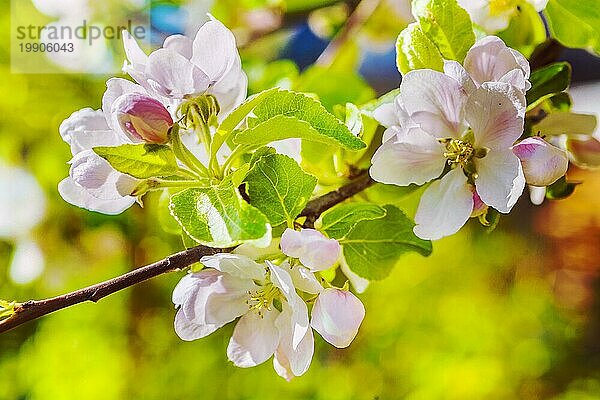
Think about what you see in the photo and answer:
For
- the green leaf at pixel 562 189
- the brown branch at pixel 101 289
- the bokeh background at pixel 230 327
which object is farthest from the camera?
the bokeh background at pixel 230 327

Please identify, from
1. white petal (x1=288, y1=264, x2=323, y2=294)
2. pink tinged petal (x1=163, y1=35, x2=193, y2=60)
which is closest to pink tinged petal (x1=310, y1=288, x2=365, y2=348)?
white petal (x1=288, y1=264, x2=323, y2=294)

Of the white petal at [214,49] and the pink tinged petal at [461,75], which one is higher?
the pink tinged petal at [461,75]

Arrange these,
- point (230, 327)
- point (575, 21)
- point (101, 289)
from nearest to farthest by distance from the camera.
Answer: point (101, 289)
point (575, 21)
point (230, 327)

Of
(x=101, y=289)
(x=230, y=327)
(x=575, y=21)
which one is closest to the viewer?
(x=101, y=289)

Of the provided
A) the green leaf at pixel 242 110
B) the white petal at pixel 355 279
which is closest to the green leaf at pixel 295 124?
the green leaf at pixel 242 110

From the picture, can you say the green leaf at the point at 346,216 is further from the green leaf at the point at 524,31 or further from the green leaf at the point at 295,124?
the green leaf at the point at 524,31

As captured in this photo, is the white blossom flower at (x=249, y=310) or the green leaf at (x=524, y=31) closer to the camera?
the white blossom flower at (x=249, y=310)

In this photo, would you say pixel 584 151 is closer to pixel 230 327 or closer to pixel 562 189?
pixel 562 189

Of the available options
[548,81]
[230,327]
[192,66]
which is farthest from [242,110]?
[230,327]
